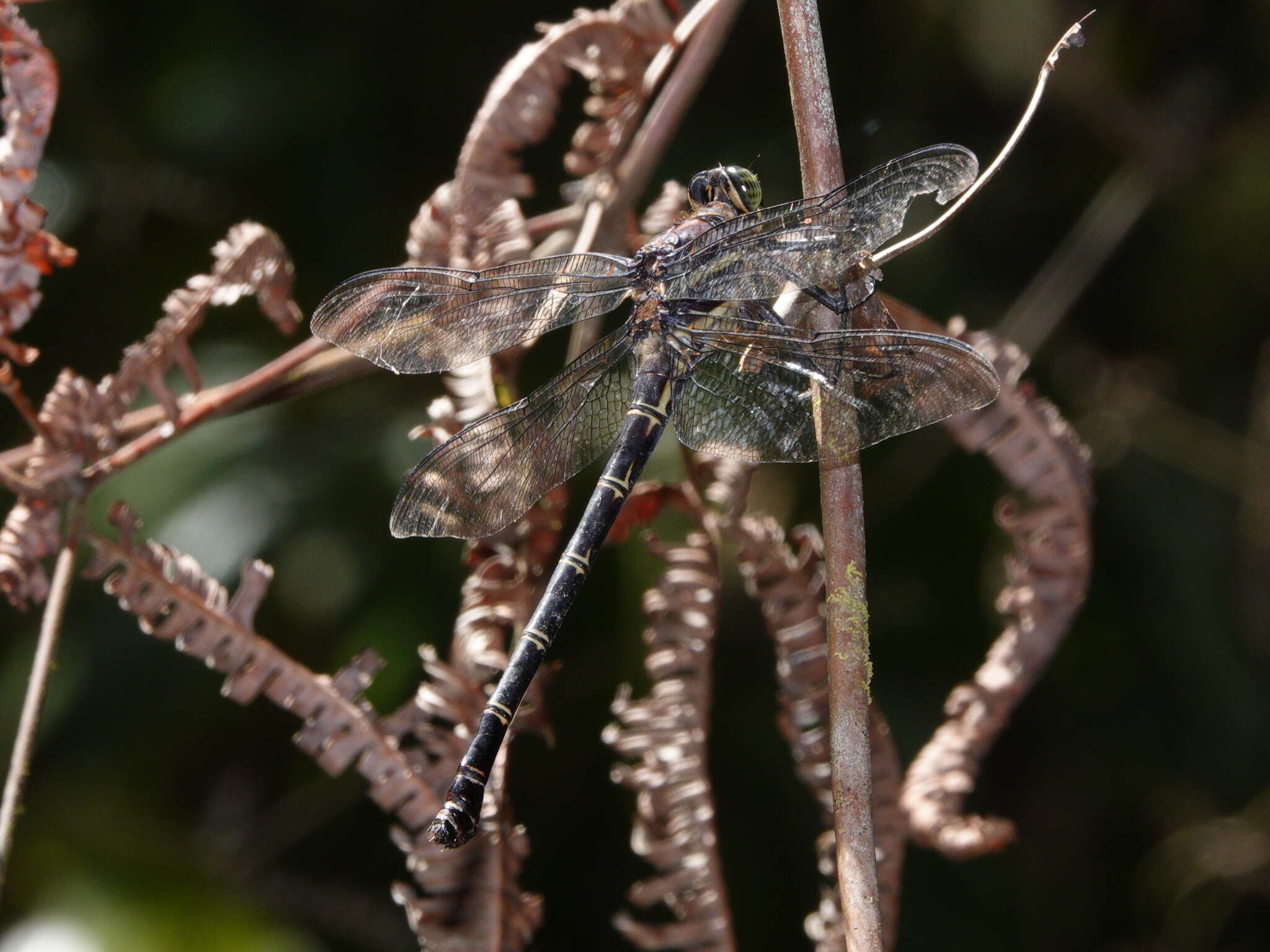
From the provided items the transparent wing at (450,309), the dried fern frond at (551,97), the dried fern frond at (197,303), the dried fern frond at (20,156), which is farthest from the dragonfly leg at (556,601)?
the dried fern frond at (20,156)

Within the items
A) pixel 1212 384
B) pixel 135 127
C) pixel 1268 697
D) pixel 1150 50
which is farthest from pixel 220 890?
pixel 1150 50

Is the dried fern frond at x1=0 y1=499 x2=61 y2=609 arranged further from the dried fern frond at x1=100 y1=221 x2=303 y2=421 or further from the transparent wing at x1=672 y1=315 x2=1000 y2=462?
the transparent wing at x1=672 y1=315 x2=1000 y2=462

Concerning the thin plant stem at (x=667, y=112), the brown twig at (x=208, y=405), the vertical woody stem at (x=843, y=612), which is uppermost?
the thin plant stem at (x=667, y=112)

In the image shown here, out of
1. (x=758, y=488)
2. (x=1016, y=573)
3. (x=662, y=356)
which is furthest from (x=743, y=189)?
(x=758, y=488)

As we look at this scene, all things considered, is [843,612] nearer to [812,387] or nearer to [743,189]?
[812,387]

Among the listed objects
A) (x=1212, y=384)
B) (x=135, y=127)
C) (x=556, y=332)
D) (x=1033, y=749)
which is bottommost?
(x=1033, y=749)

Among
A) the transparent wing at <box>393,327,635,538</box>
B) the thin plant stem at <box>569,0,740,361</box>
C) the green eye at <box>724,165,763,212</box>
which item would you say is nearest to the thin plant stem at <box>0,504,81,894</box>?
the transparent wing at <box>393,327,635,538</box>

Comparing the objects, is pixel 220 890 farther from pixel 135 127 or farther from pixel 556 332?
pixel 135 127

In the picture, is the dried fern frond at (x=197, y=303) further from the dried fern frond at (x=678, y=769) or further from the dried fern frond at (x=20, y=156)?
the dried fern frond at (x=678, y=769)
